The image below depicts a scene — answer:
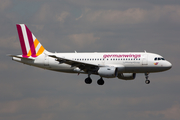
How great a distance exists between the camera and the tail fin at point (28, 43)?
81938 mm

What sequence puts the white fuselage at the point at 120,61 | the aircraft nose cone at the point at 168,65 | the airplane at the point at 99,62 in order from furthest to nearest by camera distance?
the aircraft nose cone at the point at 168,65
the white fuselage at the point at 120,61
the airplane at the point at 99,62

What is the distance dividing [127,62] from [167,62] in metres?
8.00

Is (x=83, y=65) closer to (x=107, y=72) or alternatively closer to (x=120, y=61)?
(x=107, y=72)

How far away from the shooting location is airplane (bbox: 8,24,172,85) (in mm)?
73938

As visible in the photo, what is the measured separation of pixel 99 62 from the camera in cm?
7625

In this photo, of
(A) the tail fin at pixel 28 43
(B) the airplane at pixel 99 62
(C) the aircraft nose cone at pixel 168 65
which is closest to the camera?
(B) the airplane at pixel 99 62

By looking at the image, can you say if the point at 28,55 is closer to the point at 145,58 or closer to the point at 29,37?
the point at 29,37

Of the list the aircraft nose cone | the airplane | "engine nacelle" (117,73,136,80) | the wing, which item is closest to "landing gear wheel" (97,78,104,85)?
the airplane

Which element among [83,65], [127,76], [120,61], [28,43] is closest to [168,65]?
[120,61]

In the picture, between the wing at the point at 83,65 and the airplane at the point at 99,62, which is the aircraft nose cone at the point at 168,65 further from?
the wing at the point at 83,65

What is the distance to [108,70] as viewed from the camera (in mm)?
72375

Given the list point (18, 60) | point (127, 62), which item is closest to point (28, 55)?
point (18, 60)

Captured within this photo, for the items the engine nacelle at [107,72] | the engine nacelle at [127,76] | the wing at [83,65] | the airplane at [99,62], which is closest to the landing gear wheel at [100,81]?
the airplane at [99,62]

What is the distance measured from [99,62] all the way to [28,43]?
1727cm
